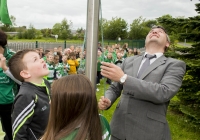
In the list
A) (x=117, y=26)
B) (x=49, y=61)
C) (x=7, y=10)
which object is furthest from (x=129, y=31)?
(x=7, y=10)

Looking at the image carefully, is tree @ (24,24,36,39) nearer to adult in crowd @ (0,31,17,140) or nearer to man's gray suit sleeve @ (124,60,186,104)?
adult in crowd @ (0,31,17,140)

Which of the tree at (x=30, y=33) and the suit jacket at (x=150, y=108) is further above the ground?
the tree at (x=30, y=33)

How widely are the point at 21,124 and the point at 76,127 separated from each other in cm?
73

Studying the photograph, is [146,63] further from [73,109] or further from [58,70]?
[58,70]

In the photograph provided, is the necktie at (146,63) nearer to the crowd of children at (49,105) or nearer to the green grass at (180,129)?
the crowd of children at (49,105)

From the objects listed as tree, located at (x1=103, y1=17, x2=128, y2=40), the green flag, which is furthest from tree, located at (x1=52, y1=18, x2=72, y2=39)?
the green flag

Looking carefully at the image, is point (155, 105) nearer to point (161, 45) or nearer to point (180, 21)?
point (161, 45)

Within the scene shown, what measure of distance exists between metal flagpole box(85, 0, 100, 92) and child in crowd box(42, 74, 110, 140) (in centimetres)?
39

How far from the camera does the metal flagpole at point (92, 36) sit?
171 cm

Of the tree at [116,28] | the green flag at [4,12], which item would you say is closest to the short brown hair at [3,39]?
the green flag at [4,12]

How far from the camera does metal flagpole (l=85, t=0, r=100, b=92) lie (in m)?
1.71

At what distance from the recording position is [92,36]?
1737 mm

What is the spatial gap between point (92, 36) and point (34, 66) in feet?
2.18

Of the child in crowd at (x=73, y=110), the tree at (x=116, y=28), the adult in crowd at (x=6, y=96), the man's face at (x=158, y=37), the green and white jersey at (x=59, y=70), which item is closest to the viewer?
the child in crowd at (x=73, y=110)
